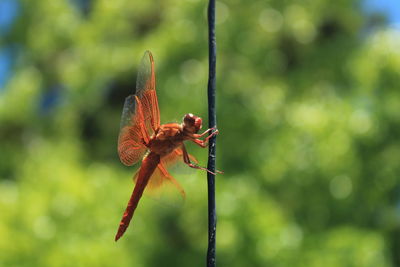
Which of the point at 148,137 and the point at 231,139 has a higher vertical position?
the point at 148,137

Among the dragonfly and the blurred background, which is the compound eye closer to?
the dragonfly

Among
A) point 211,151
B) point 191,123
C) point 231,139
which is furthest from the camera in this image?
point 231,139

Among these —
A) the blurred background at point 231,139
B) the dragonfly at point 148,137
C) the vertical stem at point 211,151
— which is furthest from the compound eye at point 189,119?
the blurred background at point 231,139

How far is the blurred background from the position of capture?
313 cm

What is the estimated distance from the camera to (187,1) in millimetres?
4262

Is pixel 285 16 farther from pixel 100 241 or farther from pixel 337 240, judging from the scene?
pixel 100 241

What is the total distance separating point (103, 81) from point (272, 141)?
191 cm

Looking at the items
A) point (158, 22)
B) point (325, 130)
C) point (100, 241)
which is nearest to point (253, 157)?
point (325, 130)

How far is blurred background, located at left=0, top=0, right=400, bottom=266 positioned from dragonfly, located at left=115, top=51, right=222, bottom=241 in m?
1.59

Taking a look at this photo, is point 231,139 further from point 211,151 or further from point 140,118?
point 211,151

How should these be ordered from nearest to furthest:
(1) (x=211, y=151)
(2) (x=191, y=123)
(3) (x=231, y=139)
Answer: (1) (x=211, y=151)
(2) (x=191, y=123)
(3) (x=231, y=139)

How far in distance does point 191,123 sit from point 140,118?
52 millimetres

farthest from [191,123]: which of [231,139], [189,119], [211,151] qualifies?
[231,139]

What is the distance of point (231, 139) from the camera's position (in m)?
3.88
